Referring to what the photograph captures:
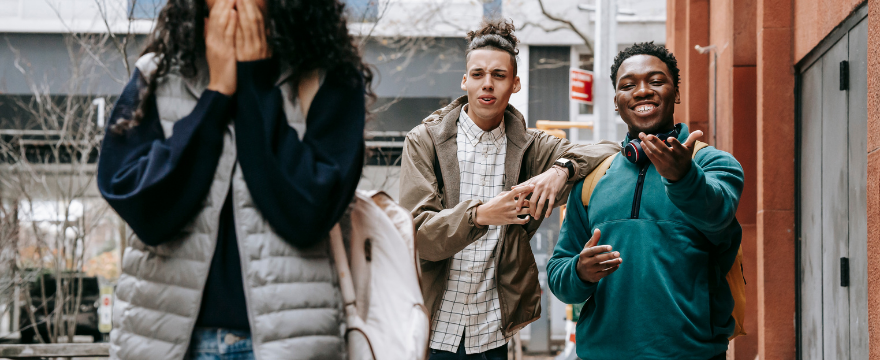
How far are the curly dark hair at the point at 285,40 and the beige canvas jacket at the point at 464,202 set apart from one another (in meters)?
1.28

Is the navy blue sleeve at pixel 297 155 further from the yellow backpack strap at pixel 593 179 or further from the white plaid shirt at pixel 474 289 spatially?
the white plaid shirt at pixel 474 289

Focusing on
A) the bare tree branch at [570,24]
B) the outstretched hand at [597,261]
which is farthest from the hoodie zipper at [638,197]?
the bare tree branch at [570,24]

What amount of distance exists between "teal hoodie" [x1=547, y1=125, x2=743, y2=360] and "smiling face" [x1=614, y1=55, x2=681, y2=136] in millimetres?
195

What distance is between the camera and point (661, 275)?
9.48 ft

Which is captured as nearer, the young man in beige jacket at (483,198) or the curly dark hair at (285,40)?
the curly dark hair at (285,40)

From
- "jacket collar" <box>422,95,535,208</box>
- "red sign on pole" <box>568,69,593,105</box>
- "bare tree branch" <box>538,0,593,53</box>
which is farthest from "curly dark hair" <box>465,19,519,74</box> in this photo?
"bare tree branch" <box>538,0,593,53</box>

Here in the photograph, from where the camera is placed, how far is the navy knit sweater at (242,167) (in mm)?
2129

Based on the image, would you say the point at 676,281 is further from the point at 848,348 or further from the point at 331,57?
the point at 848,348

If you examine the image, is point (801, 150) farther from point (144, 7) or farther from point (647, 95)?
point (144, 7)

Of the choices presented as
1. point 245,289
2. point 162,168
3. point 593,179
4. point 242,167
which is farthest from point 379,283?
point 593,179

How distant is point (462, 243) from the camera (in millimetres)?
3455

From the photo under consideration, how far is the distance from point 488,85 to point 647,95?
3.01ft

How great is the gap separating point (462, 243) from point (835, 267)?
2764mm

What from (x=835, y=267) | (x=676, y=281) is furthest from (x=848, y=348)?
(x=676, y=281)
